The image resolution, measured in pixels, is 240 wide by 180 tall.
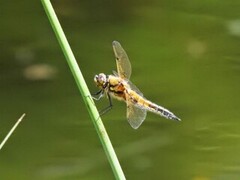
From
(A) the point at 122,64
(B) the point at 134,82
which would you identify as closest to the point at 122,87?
(A) the point at 122,64

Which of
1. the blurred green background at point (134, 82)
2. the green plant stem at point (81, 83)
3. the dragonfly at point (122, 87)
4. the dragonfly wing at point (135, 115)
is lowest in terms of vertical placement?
the blurred green background at point (134, 82)

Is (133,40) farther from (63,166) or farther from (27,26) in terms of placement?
(63,166)

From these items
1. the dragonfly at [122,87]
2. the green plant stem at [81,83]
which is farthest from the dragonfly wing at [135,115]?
the green plant stem at [81,83]

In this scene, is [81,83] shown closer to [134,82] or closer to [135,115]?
[135,115]

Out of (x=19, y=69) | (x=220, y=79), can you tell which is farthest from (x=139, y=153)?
(x=19, y=69)

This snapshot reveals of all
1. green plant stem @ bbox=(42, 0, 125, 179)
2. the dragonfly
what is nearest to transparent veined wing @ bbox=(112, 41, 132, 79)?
the dragonfly

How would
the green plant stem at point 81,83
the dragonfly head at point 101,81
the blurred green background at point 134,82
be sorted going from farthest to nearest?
1. the blurred green background at point 134,82
2. the dragonfly head at point 101,81
3. the green plant stem at point 81,83

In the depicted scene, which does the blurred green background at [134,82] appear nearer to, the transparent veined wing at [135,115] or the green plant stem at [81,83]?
the transparent veined wing at [135,115]

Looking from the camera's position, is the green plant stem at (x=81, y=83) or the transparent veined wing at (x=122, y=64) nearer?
the green plant stem at (x=81, y=83)
